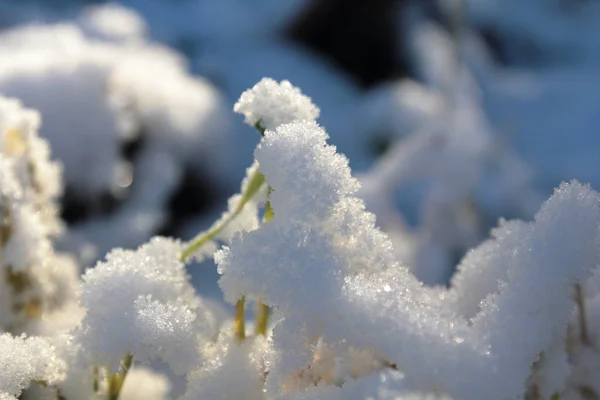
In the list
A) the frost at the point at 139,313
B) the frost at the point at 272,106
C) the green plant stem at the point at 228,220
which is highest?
the frost at the point at 272,106

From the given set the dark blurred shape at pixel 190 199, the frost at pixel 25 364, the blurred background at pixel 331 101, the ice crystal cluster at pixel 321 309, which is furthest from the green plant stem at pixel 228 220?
the dark blurred shape at pixel 190 199

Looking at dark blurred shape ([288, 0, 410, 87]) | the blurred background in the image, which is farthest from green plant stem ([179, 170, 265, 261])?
dark blurred shape ([288, 0, 410, 87])

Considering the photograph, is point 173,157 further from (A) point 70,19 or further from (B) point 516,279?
(B) point 516,279

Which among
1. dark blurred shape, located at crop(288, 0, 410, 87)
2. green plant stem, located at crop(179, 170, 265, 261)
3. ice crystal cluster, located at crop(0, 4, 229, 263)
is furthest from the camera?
dark blurred shape, located at crop(288, 0, 410, 87)

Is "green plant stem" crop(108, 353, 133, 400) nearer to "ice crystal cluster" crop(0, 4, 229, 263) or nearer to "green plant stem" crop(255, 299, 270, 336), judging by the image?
"green plant stem" crop(255, 299, 270, 336)

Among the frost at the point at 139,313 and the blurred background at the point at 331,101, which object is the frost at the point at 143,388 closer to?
the frost at the point at 139,313

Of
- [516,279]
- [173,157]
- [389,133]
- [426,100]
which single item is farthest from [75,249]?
[426,100]

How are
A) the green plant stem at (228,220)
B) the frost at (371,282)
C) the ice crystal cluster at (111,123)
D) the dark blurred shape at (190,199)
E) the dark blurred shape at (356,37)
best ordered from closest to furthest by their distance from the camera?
the frost at (371,282)
the green plant stem at (228,220)
the ice crystal cluster at (111,123)
the dark blurred shape at (190,199)
the dark blurred shape at (356,37)
